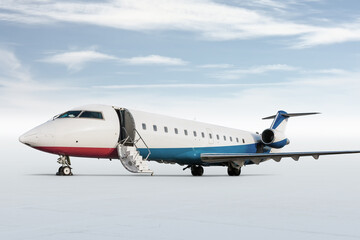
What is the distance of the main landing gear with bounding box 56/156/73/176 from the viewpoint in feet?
65.7

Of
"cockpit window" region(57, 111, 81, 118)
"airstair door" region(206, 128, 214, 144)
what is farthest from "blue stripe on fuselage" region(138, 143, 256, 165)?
"cockpit window" region(57, 111, 81, 118)

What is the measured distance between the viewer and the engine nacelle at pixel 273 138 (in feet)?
103

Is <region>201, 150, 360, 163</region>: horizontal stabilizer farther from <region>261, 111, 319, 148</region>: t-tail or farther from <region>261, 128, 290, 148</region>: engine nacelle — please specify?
<region>261, 111, 319, 148</region>: t-tail

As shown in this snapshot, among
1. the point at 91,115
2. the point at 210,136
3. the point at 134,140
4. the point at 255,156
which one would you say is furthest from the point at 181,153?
the point at 91,115

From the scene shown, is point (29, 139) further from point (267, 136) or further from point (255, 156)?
point (267, 136)

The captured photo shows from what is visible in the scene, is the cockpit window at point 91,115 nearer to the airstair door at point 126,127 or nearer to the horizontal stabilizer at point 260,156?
the airstair door at point 126,127

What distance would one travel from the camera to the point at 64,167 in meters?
20.1

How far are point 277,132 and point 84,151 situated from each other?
15.8 meters

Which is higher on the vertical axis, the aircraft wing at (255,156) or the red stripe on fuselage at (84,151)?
the aircraft wing at (255,156)

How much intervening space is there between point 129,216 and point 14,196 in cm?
458

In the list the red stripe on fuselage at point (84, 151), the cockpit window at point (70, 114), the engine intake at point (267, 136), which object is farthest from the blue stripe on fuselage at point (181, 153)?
the engine intake at point (267, 136)

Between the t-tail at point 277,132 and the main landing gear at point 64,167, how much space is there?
15899 millimetres

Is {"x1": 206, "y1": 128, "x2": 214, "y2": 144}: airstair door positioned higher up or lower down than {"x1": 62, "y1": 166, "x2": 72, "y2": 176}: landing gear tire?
higher up

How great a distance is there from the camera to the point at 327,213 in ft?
30.6
